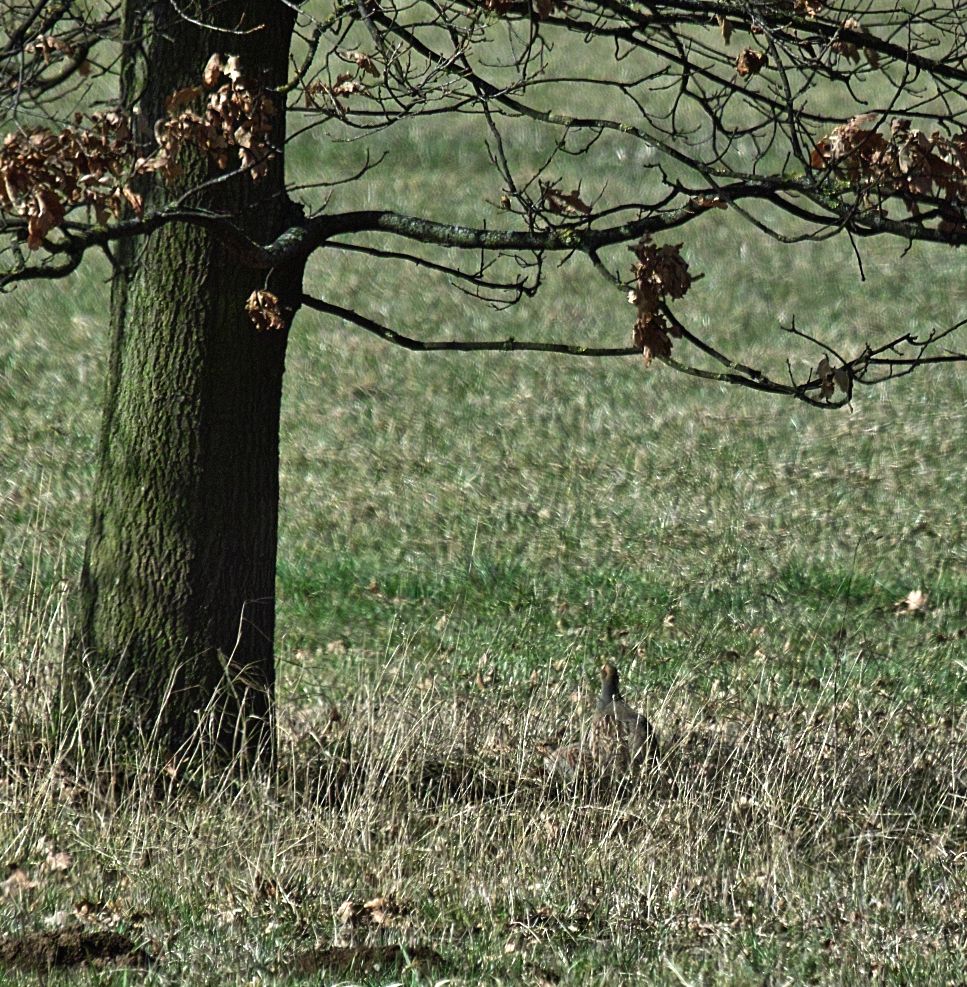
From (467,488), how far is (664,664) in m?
4.71

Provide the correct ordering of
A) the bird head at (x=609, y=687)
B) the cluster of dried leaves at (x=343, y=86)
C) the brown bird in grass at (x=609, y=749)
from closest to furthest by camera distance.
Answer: the cluster of dried leaves at (x=343, y=86), the brown bird in grass at (x=609, y=749), the bird head at (x=609, y=687)

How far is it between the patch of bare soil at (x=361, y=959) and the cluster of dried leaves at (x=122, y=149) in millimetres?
2370

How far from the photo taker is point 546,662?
9.23 metres

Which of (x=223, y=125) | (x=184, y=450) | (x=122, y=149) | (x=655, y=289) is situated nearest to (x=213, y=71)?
(x=223, y=125)

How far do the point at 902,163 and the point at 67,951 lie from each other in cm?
357

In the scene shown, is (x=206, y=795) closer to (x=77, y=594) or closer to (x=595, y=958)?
(x=77, y=594)

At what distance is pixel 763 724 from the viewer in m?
7.46

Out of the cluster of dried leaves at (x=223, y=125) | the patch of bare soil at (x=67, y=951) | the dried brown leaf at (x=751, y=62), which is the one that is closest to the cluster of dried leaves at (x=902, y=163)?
the dried brown leaf at (x=751, y=62)

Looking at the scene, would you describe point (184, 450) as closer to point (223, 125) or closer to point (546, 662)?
point (223, 125)

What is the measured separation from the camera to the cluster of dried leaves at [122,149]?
489cm

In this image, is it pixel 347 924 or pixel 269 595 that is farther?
pixel 269 595

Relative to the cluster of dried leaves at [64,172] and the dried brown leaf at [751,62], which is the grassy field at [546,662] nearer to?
the cluster of dried leaves at [64,172]

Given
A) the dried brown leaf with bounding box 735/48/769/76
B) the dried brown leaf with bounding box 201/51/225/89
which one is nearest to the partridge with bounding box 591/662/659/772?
the dried brown leaf with bounding box 735/48/769/76

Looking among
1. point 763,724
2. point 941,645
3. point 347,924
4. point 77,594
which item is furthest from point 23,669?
point 941,645
